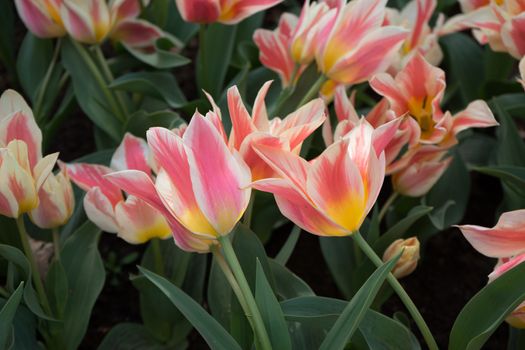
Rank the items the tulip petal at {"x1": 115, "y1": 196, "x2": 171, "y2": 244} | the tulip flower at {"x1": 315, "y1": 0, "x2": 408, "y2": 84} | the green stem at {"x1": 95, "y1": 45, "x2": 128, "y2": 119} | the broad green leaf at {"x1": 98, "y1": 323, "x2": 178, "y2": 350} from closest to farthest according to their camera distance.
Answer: the tulip petal at {"x1": 115, "y1": 196, "x2": 171, "y2": 244} < the tulip flower at {"x1": 315, "y1": 0, "x2": 408, "y2": 84} < the broad green leaf at {"x1": 98, "y1": 323, "x2": 178, "y2": 350} < the green stem at {"x1": 95, "y1": 45, "x2": 128, "y2": 119}

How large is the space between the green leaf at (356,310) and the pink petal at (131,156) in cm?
39

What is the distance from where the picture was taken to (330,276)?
1512mm

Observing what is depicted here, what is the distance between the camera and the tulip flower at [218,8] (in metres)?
Answer: 1.25

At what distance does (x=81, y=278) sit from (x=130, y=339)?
0.44 ft

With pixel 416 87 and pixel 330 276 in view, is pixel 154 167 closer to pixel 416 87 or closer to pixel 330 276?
pixel 416 87

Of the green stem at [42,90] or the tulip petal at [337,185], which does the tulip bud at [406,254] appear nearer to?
the tulip petal at [337,185]

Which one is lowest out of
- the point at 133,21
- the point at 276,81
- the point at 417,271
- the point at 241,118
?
the point at 417,271

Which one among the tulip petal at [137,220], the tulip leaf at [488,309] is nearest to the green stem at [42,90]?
the tulip petal at [137,220]

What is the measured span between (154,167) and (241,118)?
0.75 ft

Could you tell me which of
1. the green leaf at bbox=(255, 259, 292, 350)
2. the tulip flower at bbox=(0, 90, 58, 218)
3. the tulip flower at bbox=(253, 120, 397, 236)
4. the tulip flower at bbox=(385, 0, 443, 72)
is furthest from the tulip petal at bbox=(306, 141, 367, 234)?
the tulip flower at bbox=(385, 0, 443, 72)

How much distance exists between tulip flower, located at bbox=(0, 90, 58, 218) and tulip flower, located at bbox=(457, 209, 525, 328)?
19.2 inches

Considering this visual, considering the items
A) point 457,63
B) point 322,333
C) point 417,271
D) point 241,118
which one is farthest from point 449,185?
point 241,118

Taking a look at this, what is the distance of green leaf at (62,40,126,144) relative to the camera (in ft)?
4.81

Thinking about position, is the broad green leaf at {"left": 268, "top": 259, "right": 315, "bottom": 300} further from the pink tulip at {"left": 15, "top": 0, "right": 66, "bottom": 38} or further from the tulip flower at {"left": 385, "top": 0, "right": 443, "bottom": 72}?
the pink tulip at {"left": 15, "top": 0, "right": 66, "bottom": 38}
